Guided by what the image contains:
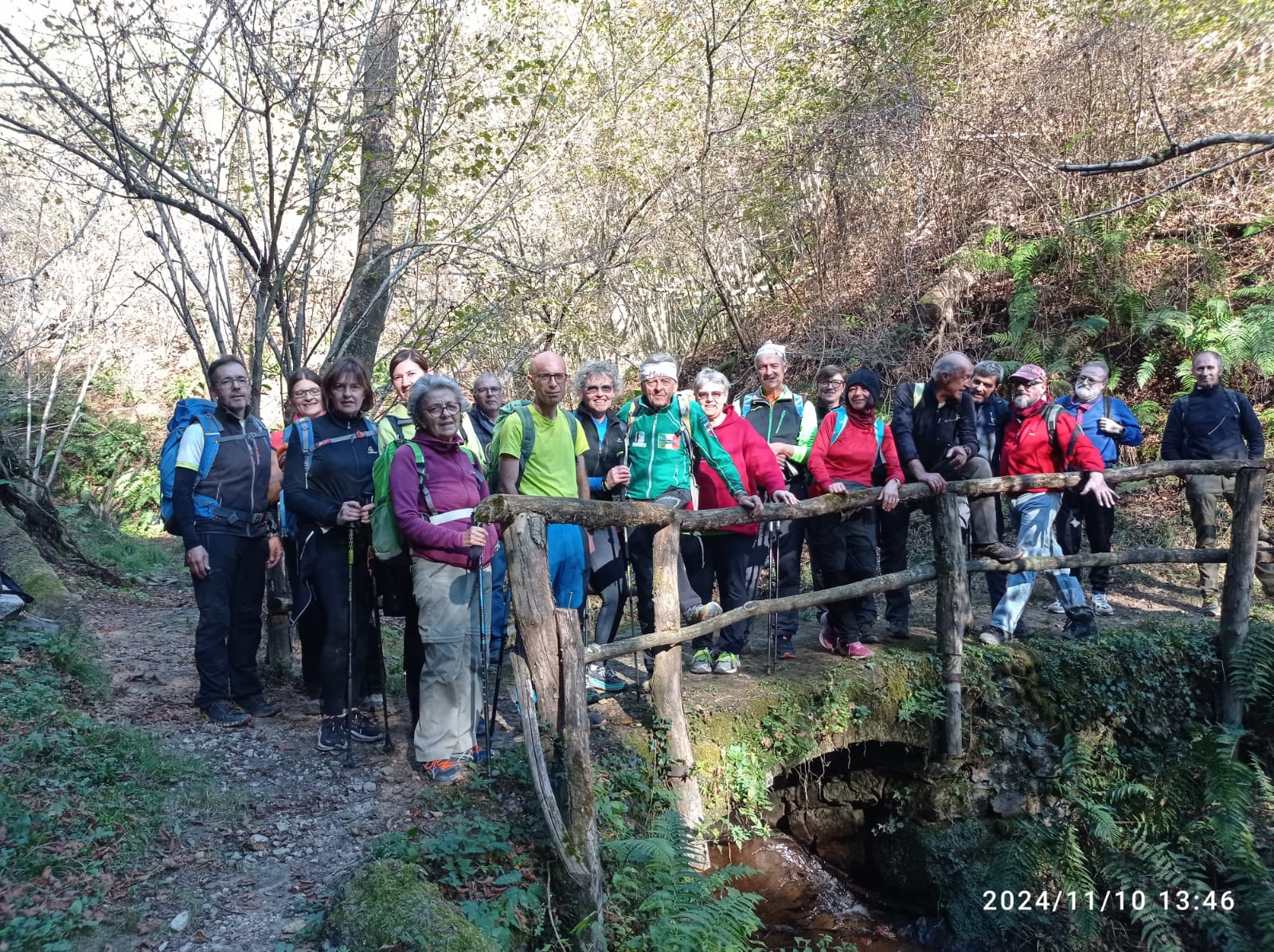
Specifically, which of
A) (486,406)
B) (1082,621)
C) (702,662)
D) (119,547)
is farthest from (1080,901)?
(119,547)

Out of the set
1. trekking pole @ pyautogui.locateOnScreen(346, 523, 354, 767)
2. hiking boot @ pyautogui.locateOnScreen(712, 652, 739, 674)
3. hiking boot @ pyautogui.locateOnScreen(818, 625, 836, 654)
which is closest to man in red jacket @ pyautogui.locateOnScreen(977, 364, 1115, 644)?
hiking boot @ pyautogui.locateOnScreen(818, 625, 836, 654)

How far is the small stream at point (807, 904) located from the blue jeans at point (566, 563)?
6.19 feet

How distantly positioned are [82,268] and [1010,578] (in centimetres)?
1257

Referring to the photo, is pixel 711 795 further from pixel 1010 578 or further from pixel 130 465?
pixel 130 465

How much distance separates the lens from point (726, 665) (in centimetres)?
606

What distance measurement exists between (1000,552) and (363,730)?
468 centimetres

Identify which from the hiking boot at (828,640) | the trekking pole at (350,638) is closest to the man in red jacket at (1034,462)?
the hiking boot at (828,640)

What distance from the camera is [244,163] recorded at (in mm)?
7707

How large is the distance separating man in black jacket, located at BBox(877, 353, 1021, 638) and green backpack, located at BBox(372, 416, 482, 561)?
3433 mm

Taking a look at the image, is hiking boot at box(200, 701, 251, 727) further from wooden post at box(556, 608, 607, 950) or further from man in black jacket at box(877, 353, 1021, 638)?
man in black jacket at box(877, 353, 1021, 638)

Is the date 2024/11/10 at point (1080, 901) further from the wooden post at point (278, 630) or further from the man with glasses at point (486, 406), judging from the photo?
the wooden post at point (278, 630)

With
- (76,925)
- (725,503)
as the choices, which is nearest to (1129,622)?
(725,503)

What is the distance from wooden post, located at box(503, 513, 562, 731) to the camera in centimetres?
397

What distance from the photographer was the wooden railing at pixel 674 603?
3.96 metres
